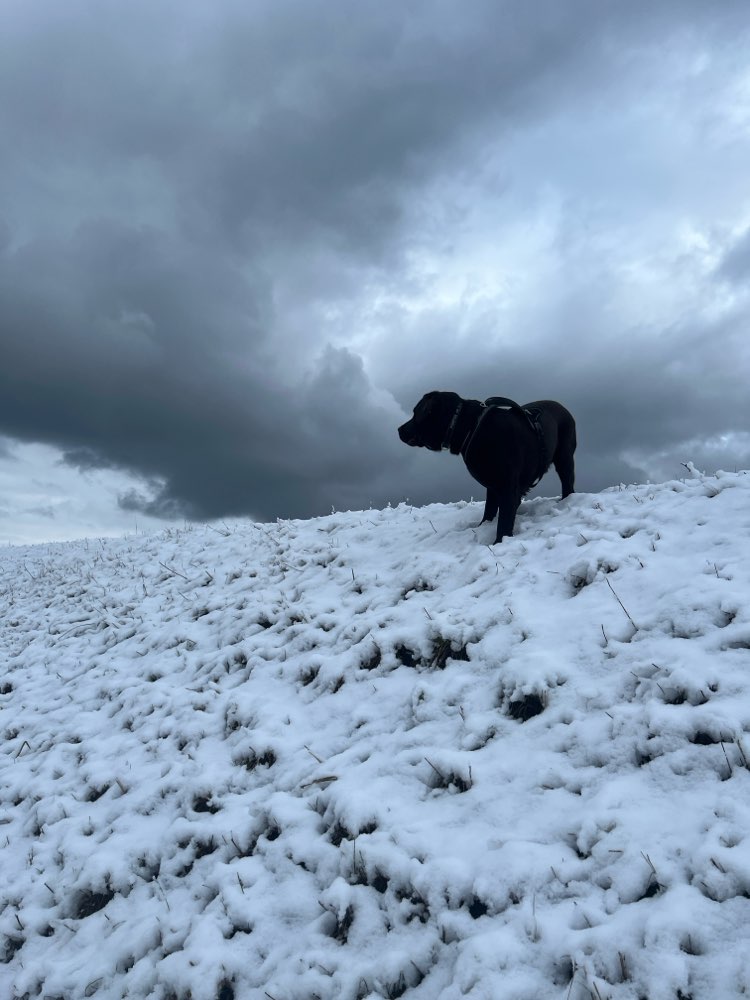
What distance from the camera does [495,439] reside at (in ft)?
24.0

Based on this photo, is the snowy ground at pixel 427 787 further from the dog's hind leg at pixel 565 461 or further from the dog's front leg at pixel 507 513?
the dog's hind leg at pixel 565 461

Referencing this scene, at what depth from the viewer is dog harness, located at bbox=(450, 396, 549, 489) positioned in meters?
7.51

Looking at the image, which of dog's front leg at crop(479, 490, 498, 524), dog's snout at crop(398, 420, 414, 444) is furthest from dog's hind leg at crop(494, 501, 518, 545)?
dog's snout at crop(398, 420, 414, 444)

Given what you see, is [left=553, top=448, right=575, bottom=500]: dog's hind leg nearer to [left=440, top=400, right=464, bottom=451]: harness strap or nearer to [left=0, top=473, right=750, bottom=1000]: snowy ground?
[left=0, top=473, right=750, bottom=1000]: snowy ground

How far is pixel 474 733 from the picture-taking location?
12.8 ft

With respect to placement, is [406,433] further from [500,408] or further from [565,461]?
[565,461]

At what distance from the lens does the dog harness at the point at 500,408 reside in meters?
7.51

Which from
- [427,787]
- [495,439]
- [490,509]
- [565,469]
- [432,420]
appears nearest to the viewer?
[427,787]

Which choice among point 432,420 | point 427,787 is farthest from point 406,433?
point 427,787

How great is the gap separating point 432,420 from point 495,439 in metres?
0.95

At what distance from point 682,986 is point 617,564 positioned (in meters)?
3.39

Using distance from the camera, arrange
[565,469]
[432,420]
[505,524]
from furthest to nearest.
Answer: [565,469] → [432,420] → [505,524]

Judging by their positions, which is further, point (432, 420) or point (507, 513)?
point (432, 420)

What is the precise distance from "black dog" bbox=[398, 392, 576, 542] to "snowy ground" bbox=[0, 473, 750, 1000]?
2.47 feet
